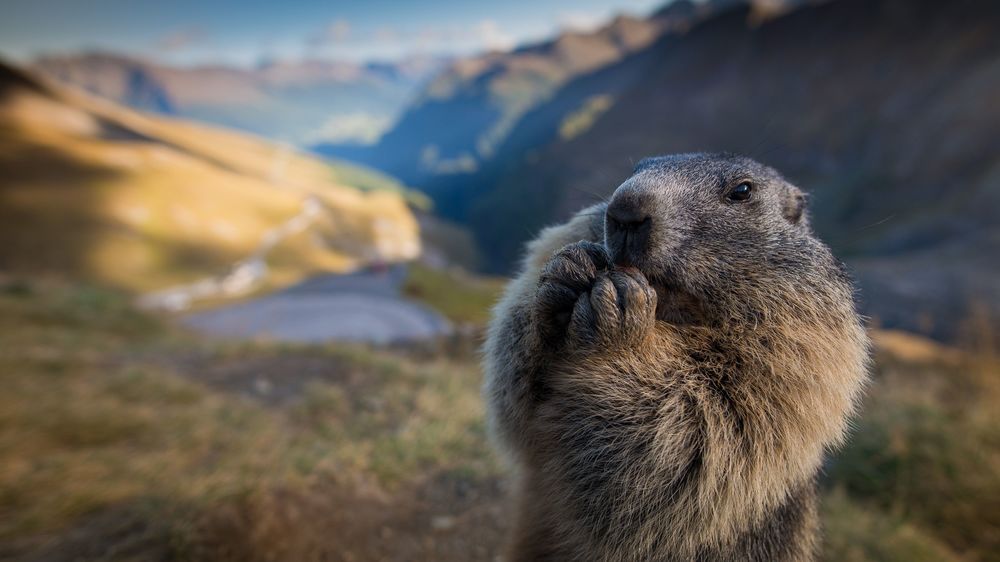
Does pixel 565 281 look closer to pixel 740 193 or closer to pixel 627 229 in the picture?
pixel 627 229

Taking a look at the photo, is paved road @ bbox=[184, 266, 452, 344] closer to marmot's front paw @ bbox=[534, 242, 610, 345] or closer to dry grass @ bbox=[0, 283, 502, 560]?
dry grass @ bbox=[0, 283, 502, 560]

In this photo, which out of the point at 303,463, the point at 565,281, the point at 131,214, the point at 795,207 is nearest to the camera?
the point at 565,281

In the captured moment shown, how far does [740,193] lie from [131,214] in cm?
8812

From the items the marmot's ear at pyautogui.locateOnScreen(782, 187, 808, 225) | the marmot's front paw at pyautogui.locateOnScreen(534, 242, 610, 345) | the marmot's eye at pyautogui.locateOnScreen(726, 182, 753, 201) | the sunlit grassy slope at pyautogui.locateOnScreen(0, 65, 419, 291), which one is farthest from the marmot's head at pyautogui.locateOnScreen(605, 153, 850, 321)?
the sunlit grassy slope at pyautogui.locateOnScreen(0, 65, 419, 291)

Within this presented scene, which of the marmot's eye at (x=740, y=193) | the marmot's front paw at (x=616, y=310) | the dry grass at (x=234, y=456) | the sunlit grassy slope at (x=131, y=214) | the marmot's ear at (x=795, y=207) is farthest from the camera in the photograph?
the sunlit grassy slope at (x=131, y=214)

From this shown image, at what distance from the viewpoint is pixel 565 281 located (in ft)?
8.85

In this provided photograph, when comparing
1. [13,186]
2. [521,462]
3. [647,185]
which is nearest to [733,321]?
[647,185]

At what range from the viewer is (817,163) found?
9200 centimetres

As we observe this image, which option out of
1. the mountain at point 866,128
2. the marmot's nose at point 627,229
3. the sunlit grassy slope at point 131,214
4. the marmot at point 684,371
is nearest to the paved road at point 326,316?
the mountain at point 866,128

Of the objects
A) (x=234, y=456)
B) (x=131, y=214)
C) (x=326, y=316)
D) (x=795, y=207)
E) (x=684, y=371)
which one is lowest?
(x=326, y=316)

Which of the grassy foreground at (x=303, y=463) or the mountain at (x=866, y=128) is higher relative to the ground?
the mountain at (x=866, y=128)

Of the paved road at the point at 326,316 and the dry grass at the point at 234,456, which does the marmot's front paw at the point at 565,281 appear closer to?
the dry grass at the point at 234,456

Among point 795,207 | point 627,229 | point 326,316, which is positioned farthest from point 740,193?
point 326,316

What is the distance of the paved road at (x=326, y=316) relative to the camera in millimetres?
33938
